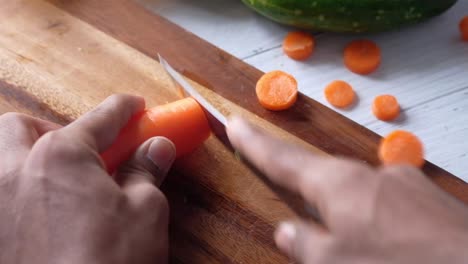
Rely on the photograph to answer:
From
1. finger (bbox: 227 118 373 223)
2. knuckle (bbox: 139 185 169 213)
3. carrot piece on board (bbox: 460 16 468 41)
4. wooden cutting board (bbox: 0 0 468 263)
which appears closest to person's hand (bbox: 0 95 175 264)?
knuckle (bbox: 139 185 169 213)

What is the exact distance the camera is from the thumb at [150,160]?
1.26 m

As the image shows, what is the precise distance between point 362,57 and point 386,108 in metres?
0.20

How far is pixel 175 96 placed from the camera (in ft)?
4.91

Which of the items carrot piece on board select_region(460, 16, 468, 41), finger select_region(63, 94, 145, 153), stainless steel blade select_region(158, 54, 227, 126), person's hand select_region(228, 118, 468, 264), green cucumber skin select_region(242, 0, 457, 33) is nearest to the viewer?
person's hand select_region(228, 118, 468, 264)

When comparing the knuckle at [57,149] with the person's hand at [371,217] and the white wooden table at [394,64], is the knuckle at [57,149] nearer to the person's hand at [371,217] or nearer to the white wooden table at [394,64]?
the person's hand at [371,217]

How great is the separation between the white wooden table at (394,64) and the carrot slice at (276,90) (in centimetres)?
13

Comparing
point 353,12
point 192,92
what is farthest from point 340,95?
point 192,92

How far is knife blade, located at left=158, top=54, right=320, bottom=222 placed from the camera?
50.9 inches

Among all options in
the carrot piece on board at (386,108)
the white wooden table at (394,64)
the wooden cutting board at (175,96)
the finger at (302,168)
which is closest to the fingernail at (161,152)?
the wooden cutting board at (175,96)

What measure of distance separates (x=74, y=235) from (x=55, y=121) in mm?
470

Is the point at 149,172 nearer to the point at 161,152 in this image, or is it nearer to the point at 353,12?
the point at 161,152

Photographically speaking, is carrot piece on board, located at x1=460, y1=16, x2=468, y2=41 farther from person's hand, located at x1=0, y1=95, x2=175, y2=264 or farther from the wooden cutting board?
person's hand, located at x1=0, y1=95, x2=175, y2=264

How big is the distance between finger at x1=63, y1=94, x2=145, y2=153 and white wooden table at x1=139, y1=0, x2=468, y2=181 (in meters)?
0.53

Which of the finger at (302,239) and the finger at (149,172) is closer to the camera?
the finger at (302,239)
